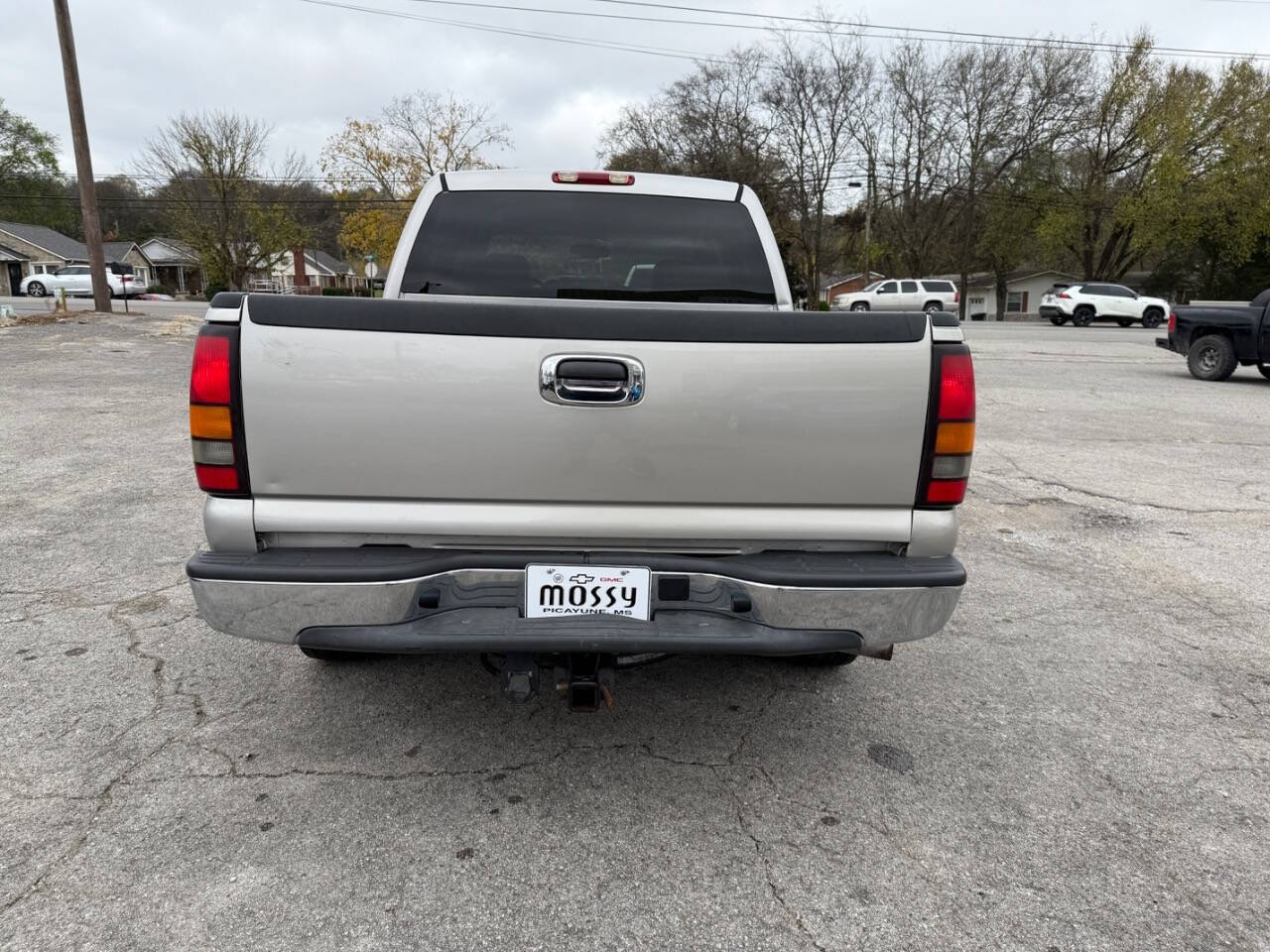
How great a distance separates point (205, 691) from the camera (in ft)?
10.7

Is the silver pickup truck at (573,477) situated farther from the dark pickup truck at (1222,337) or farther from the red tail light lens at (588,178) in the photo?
the dark pickup truck at (1222,337)

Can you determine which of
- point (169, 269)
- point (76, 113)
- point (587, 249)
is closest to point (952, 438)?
point (587, 249)

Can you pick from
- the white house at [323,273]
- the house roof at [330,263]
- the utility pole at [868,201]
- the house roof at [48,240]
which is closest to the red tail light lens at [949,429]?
the utility pole at [868,201]

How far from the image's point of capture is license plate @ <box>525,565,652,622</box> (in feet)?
7.72

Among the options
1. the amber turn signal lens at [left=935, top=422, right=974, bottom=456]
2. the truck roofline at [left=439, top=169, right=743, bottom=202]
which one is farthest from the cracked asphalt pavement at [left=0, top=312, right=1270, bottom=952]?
the truck roofline at [left=439, top=169, right=743, bottom=202]

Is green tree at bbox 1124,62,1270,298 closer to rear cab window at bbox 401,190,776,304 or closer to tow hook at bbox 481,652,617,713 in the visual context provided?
rear cab window at bbox 401,190,776,304

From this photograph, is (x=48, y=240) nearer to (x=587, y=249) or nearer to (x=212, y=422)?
(x=587, y=249)

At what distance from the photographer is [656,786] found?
8.87 feet

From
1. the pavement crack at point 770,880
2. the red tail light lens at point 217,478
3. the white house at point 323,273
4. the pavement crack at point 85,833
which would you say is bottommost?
the pavement crack at point 770,880

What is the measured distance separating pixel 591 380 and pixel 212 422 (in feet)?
3.38

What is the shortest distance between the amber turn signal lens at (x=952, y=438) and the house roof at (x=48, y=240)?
266ft

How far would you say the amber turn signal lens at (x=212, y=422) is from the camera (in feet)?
7.55

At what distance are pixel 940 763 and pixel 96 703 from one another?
3.04 meters

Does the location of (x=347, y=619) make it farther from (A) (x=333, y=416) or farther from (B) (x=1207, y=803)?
(B) (x=1207, y=803)
